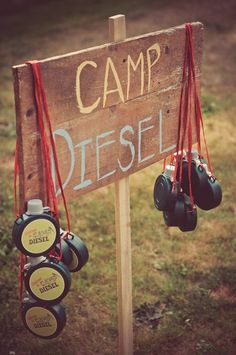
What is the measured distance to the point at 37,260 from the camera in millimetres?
2293

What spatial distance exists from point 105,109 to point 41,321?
0.94 meters

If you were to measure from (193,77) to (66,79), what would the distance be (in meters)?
0.81

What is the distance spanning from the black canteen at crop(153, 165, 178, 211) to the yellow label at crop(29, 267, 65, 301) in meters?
0.70

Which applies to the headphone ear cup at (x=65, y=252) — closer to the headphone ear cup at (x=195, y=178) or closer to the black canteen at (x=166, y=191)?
the black canteen at (x=166, y=191)

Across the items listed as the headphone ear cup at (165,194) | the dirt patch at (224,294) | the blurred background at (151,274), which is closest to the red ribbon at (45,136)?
the headphone ear cup at (165,194)

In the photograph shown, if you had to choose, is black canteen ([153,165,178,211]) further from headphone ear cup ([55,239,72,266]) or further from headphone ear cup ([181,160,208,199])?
headphone ear cup ([55,239,72,266])

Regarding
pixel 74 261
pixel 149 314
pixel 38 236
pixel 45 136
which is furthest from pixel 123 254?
pixel 149 314

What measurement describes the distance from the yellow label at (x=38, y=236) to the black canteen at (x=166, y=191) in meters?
0.68

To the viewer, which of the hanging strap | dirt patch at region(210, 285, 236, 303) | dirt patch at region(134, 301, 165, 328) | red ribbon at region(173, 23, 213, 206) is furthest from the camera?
dirt patch at region(210, 285, 236, 303)

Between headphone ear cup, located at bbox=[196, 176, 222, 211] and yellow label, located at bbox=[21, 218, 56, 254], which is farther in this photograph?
A: headphone ear cup, located at bbox=[196, 176, 222, 211]

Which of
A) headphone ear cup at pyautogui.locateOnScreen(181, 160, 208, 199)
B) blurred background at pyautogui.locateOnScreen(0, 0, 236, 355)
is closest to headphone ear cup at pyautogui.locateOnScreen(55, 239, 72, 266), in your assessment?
headphone ear cup at pyautogui.locateOnScreen(181, 160, 208, 199)

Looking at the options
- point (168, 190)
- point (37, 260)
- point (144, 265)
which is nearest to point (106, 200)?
point (144, 265)

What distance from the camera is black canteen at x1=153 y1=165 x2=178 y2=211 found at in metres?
2.68

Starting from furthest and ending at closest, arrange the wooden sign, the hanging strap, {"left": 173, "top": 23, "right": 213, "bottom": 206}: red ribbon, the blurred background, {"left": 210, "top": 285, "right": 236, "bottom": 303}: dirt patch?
1. {"left": 210, "top": 285, "right": 236, "bottom": 303}: dirt patch
2. the blurred background
3. {"left": 173, "top": 23, "right": 213, "bottom": 206}: red ribbon
4. the wooden sign
5. the hanging strap
